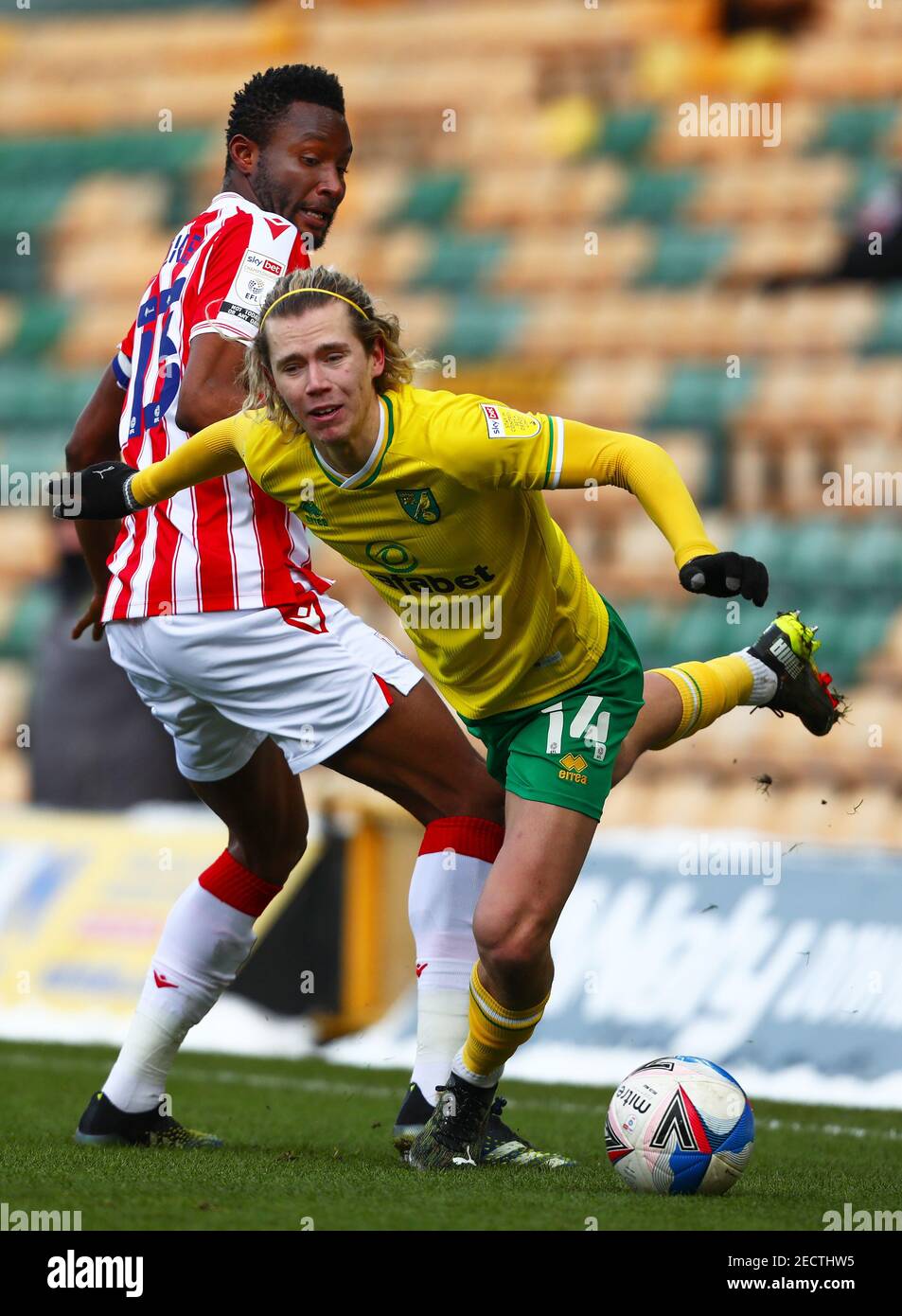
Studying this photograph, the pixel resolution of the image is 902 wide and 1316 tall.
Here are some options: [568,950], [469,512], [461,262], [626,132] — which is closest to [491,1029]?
[469,512]

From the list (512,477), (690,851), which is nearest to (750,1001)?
(690,851)

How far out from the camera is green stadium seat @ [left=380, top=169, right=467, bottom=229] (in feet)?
45.4

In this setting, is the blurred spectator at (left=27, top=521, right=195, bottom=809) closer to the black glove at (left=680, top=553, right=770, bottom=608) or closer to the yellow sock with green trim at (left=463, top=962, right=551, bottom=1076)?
the yellow sock with green trim at (left=463, top=962, right=551, bottom=1076)

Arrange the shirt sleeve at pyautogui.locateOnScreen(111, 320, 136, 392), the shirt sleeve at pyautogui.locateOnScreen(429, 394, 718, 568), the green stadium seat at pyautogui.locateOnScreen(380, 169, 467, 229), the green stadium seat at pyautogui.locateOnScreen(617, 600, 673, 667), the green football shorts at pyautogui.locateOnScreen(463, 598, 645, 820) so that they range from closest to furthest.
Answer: the shirt sleeve at pyautogui.locateOnScreen(429, 394, 718, 568), the green football shorts at pyautogui.locateOnScreen(463, 598, 645, 820), the shirt sleeve at pyautogui.locateOnScreen(111, 320, 136, 392), the green stadium seat at pyautogui.locateOnScreen(617, 600, 673, 667), the green stadium seat at pyautogui.locateOnScreen(380, 169, 467, 229)

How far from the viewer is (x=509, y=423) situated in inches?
146

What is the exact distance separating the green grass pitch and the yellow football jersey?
38.5 inches

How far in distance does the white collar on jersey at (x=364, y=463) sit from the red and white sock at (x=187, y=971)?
1098 millimetres

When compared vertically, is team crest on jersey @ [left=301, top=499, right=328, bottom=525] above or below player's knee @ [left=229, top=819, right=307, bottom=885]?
above

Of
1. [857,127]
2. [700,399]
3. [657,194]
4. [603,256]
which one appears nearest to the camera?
[700,399]

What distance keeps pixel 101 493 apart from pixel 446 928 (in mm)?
1128

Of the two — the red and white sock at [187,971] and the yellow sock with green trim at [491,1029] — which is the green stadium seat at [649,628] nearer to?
the red and white sock at [187,971]

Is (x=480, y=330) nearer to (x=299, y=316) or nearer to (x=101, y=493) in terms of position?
(x=101, y=493)

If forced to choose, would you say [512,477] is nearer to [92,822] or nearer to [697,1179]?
[697,1179]

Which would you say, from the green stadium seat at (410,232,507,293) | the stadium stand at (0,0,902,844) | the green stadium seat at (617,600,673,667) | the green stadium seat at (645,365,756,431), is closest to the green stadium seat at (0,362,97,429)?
the stadium stand at (0,0,902,844)
